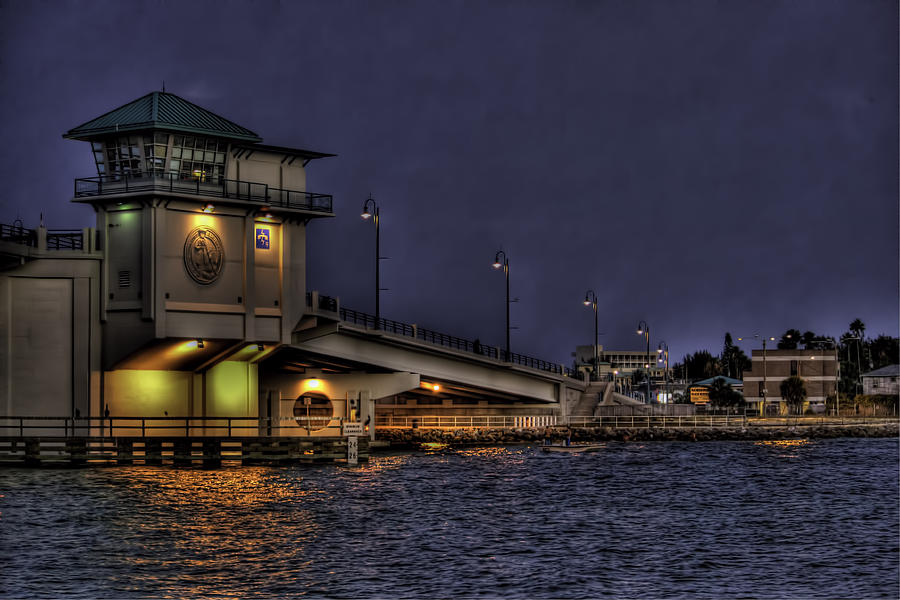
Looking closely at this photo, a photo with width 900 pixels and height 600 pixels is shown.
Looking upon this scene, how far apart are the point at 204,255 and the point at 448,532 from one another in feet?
110

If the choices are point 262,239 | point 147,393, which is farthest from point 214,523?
point 262,239

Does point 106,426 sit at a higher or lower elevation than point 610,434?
higher

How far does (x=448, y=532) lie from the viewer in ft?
150

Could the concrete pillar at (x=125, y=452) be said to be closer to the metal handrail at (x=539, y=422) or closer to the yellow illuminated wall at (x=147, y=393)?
the yellow illuminated wall at (x=147, y=393)

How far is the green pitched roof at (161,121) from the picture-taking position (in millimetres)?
71500

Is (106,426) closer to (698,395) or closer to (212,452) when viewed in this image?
(212,452)

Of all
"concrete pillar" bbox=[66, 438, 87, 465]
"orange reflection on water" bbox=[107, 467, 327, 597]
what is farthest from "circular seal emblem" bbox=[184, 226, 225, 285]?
"orange reflection on water" bbox=[107, 467, 327, 597]

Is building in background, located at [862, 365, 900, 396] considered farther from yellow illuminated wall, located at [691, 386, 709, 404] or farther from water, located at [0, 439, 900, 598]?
water, located at [0, 439, 900, 598]

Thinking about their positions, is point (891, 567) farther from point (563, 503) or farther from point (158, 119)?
point (158, 119)

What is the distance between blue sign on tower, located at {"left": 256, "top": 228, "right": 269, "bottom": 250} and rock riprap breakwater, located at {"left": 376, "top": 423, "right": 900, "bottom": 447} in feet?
84.7

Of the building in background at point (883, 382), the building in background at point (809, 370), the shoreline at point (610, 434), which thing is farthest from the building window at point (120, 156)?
the building in background at point (883, 382)

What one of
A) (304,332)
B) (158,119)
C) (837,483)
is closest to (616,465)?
(837,483)

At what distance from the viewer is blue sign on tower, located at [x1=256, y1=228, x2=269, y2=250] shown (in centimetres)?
7696

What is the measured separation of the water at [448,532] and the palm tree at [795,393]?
3220 inches
